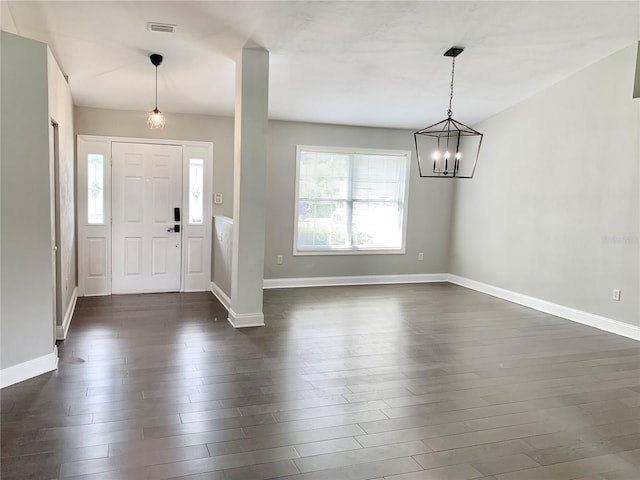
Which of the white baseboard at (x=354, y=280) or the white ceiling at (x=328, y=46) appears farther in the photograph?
the white baseboard at (x=354, y=280)

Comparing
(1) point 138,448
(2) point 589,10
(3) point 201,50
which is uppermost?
(2) point 589,10

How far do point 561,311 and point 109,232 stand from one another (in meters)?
5.63

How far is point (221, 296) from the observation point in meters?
5.73

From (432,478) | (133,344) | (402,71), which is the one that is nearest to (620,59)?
(402,71)

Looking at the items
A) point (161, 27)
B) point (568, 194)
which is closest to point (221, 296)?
point (161, 27)

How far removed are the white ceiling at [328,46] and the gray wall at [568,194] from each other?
350 millimetres

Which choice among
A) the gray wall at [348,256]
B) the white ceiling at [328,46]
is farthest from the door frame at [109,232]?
the gray wall at [348,256]

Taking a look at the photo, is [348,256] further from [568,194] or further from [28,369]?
[28,369]

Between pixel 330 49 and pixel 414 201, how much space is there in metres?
3.49

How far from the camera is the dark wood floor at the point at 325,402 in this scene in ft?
7.72

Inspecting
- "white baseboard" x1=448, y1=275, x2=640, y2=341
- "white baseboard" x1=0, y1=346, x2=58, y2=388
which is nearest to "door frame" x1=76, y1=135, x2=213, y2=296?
"white baseboard" x1=0, y1=346, x2=58, y2=388

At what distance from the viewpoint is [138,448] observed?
7.97ft

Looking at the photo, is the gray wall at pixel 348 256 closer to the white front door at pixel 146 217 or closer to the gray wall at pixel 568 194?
the gray wall at pixel 568 194

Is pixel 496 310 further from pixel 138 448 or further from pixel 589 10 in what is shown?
pixel 138 448
